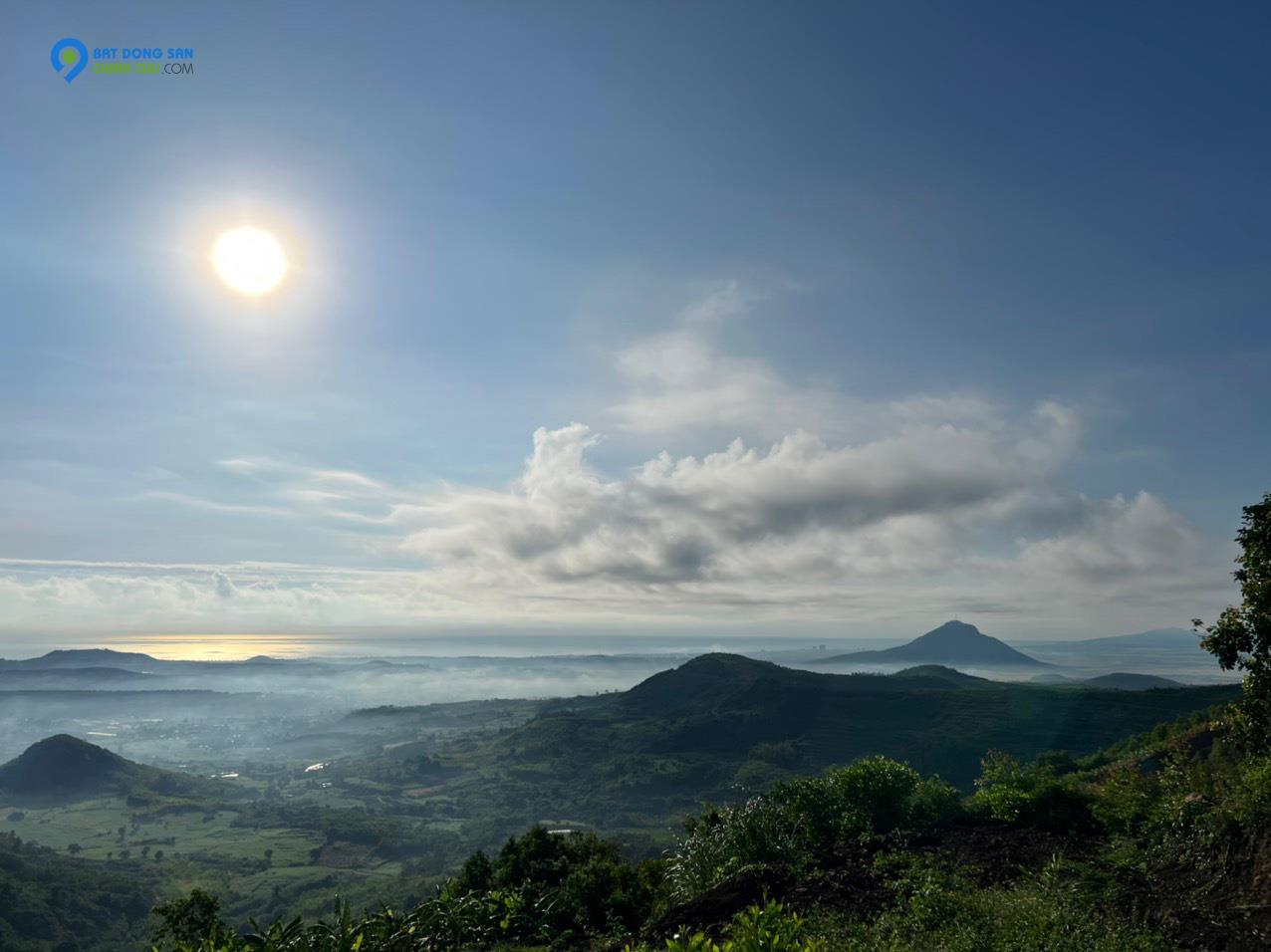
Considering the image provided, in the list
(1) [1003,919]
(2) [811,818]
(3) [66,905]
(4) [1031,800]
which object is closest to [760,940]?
(1) [1003,919]

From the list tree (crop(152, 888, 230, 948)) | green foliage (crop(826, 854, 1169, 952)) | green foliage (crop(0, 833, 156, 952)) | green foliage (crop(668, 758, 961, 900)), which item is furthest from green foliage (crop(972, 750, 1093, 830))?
green foliage (crop(0, 833, 156, 952))

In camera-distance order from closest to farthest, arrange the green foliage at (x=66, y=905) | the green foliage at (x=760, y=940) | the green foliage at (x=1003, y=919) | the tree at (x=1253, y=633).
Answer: the green foliage at (x=760, y=940), the green foliage at (x=1003, y=919), the tree at (x=1253, y=633), the green foliage at (x=66, y=905)

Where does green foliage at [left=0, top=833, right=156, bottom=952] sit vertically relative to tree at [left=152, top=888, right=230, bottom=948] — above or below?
below

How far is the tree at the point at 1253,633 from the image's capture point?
1134 cm

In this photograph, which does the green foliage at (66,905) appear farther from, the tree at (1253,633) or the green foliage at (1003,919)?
the tree at (1253,633)

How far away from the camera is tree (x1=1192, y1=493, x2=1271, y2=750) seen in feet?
37.2

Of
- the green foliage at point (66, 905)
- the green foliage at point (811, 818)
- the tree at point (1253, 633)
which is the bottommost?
the green foliage at point (66, 905)

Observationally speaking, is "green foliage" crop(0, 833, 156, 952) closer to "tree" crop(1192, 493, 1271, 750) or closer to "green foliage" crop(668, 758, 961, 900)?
"green foliage" crop(668, 758, 961, 900)

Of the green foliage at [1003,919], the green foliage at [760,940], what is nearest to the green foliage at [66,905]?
the green foliage at [1003,919]

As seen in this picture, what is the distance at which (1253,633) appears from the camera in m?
11.7

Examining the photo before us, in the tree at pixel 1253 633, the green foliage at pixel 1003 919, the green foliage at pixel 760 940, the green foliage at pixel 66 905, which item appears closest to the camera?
the green foliage at pixel 760 940

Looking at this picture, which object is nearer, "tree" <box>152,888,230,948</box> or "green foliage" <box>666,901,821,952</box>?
"green foliage" <box>666,901,821,952</box>

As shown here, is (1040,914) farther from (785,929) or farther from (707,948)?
(707,948)

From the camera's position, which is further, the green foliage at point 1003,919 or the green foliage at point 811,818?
the green foliage at point 811,818
